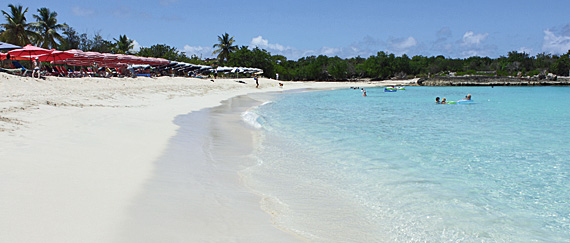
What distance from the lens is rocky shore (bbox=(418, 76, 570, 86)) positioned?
230 ft

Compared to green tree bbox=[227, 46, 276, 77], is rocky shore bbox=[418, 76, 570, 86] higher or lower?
lower

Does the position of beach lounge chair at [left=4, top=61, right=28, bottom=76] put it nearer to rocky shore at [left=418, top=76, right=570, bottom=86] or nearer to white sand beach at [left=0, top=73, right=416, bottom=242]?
white sand beach at [left=0, top=73, right=416, bottom=242]

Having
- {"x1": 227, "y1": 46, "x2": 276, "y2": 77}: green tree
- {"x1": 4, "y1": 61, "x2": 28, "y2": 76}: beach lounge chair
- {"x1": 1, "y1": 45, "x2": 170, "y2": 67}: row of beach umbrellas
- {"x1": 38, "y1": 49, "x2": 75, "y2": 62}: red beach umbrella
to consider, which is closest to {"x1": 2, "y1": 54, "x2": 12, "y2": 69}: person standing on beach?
{"x1": 1, "y1": 45, "x2": 170, "y2": 67}: row of beach umbrellas

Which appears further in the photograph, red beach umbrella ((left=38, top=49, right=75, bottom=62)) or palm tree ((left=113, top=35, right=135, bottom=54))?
palm tree ((left=113, top=35, right=135, bottom=54))

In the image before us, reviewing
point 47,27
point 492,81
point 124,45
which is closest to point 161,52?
point 124,45

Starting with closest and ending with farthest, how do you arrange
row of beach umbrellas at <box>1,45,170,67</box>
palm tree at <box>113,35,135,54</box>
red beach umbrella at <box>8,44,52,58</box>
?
red beach umbrella at <box>8,44,52,58</box>
row of beach umbrellas at <box>1,45,170,67</box>
palm tree at <box>113,35,135,54</box>

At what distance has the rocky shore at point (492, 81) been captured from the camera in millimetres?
70125

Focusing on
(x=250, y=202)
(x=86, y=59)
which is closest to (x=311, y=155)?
(x=250, y=202)

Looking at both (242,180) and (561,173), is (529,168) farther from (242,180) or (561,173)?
(242,180)

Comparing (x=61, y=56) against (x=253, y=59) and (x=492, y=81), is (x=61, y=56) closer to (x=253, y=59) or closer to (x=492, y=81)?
(x=253, y=59)

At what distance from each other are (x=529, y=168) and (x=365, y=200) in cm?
377

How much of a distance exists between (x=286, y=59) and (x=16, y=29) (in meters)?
57.7

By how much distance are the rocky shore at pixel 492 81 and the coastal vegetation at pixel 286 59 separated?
7.75 m

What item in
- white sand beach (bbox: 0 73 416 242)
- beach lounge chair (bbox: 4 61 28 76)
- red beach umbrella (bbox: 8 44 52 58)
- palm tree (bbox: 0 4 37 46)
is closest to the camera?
white sand beach (bbox: 0 73 416 242)
